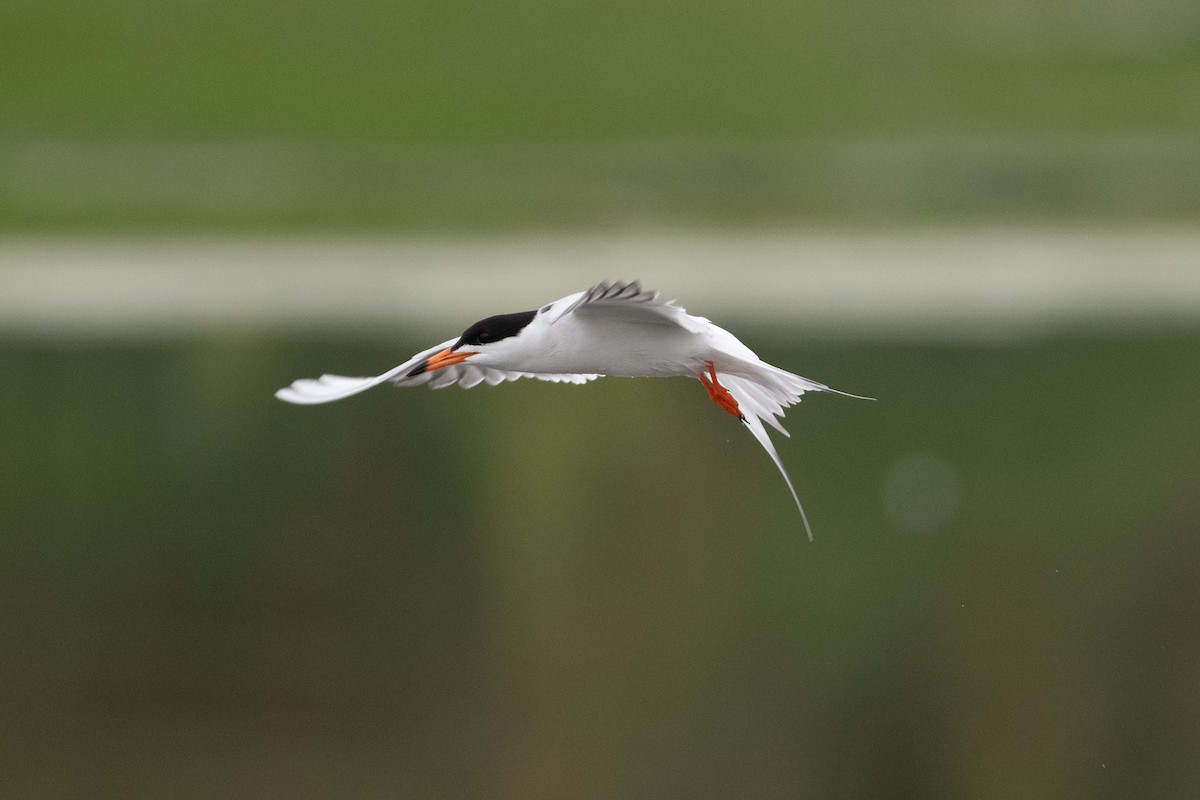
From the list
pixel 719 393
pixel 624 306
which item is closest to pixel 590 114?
pixel 719 393

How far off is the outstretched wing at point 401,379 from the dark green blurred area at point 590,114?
40.1ft

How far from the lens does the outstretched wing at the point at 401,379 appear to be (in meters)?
5.50

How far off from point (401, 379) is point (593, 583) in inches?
240

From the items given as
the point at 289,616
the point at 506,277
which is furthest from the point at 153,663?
the point at 506,277

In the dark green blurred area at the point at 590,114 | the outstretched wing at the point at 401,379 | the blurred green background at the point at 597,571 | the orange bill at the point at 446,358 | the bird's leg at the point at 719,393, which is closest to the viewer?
the outstretched wing at the point at 401,379

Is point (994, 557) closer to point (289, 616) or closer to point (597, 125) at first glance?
point (289, 616)

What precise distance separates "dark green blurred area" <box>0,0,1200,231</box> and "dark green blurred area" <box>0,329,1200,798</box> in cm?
523

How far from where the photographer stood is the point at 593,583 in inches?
471

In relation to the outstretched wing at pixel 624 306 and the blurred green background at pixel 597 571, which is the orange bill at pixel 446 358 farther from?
the blurred green background at pixel 597 571

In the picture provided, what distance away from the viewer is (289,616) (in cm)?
1188

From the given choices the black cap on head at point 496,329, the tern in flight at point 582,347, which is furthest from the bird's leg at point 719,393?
the black cap on head at point 496,329

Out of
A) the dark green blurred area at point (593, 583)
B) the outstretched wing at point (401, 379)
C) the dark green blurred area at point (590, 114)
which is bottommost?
the dark green blurred area at point (593, 583)

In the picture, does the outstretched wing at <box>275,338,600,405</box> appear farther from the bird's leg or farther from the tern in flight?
the bird's leg

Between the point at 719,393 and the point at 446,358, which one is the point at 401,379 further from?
the point at 719,393
